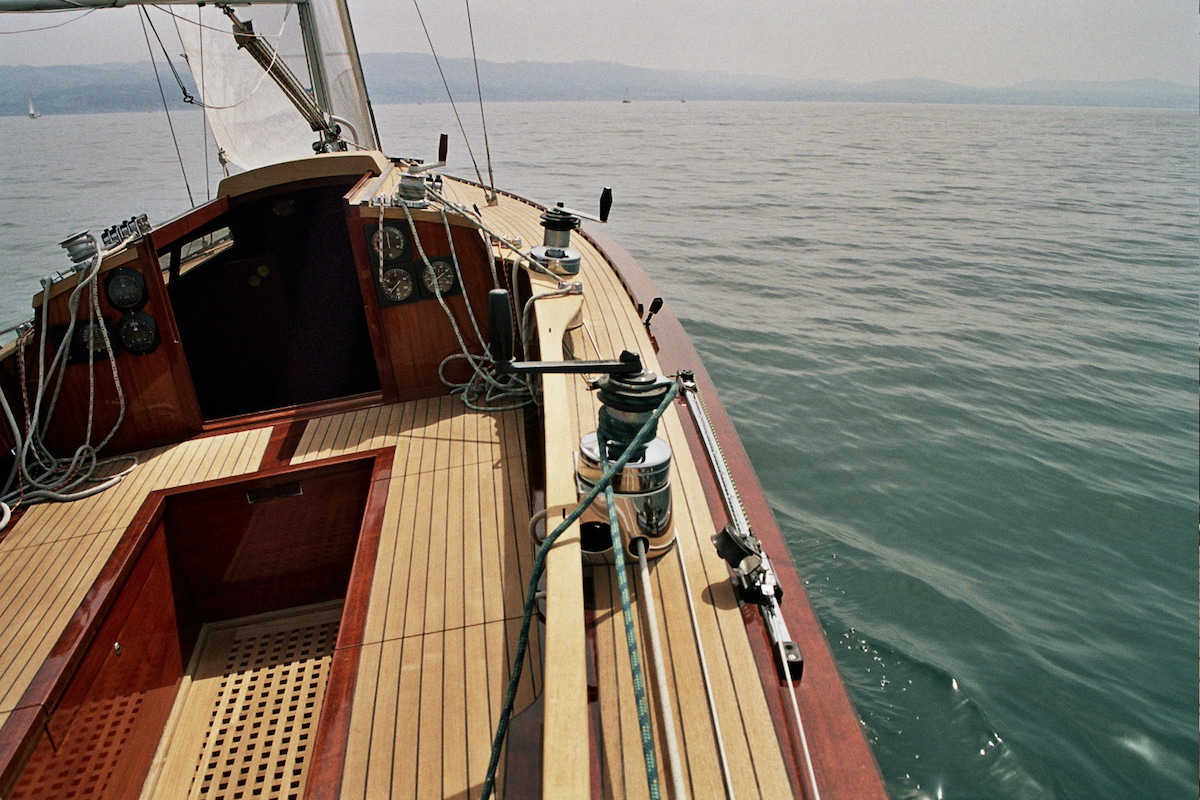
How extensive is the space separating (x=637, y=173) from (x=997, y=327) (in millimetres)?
15423

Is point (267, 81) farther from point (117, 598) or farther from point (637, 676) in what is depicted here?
point (637, 676)

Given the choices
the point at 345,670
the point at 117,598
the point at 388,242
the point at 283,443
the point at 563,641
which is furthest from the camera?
the point at 388,242

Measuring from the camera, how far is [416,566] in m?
2.49

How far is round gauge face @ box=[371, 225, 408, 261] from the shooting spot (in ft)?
11.2

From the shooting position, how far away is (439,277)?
11.8ft

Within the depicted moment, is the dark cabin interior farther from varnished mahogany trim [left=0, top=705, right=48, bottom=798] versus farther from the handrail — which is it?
the handrail

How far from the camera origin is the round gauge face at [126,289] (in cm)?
320

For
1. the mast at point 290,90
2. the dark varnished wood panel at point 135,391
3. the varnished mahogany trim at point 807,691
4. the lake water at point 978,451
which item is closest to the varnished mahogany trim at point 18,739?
the dark varnished wood panel at point 135,391

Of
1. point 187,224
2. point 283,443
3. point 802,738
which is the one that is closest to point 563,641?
point 802,738

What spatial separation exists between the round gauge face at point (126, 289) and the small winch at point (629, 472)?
8.90 feet

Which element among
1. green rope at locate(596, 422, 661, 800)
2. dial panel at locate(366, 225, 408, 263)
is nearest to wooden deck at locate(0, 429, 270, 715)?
dial panel at locate(366, 225, 408, 263)

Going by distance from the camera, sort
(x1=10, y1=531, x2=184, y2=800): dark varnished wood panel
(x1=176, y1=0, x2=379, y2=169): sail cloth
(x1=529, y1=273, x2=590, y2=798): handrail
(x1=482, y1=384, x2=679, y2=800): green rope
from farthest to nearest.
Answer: (x1=176, y1=0, x2=379, y2=169): sail cloth, (x1=10, y1=531, x2=184, y2=800): dark varnished wood panel, (x1=482, y1=384, x2=679, y2=800): green rope, (x1=529, y1=273, x2=590, y2=798): handrail

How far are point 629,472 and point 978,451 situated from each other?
467 cm

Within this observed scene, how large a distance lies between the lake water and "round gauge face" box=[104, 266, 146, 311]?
396 centimetres
